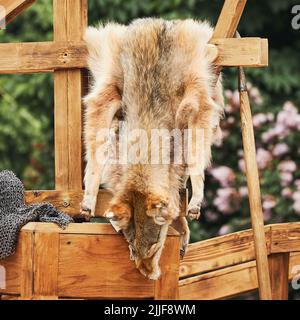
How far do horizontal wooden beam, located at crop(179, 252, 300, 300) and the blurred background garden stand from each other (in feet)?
5.83

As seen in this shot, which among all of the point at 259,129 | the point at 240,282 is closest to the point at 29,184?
the point at 259,129

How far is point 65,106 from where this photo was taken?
3670 millimetres

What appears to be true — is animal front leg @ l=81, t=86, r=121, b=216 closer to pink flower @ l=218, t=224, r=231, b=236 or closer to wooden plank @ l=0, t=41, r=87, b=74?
wooden plank @ l=0, t=41, r=87, b=74

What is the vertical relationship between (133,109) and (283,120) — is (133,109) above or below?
below

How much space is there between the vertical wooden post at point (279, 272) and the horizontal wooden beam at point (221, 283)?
0.40 feet

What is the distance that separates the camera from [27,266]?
322 centimetres

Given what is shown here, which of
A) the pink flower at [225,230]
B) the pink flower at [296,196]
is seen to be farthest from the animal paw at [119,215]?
the pink flower at [225,230]

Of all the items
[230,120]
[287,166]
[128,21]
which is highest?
[128,21]

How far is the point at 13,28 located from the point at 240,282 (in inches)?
171

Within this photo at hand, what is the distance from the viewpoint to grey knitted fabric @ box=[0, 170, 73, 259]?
324cm

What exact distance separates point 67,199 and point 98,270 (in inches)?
21.6

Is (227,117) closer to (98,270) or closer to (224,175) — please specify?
(224,175)

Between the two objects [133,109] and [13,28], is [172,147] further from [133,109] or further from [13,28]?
[13,28]

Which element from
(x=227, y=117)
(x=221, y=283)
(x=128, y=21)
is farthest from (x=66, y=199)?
(x=128, y=21)
